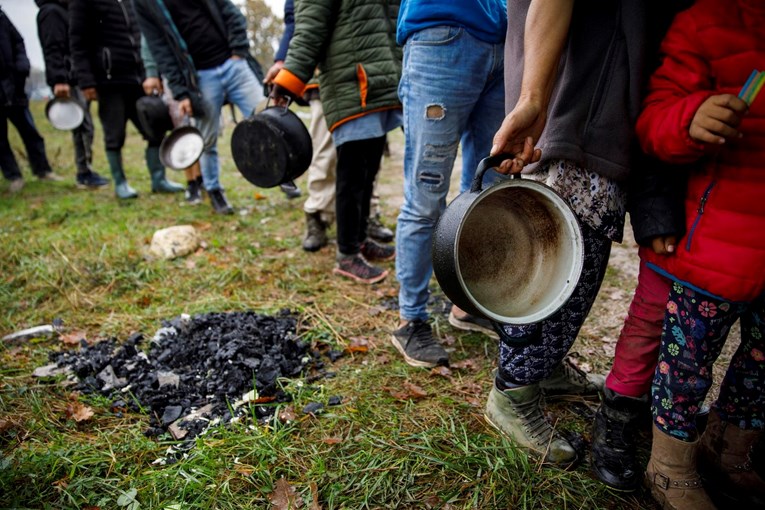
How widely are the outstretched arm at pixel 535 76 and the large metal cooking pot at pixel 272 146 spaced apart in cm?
174

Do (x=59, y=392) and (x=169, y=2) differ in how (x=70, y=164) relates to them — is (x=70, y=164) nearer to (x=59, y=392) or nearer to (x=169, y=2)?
(x=169, y=2)

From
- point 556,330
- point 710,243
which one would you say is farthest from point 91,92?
point 710,243

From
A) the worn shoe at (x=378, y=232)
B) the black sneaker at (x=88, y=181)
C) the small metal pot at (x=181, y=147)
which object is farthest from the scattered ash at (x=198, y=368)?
the black sneaker at (x=88, y=181)

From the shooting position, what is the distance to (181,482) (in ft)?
5.36

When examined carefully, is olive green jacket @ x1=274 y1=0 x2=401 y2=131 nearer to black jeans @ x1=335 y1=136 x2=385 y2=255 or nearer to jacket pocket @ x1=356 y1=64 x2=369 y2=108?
jacket pocket @ x1=356 y1=64 x2=369 y2=108

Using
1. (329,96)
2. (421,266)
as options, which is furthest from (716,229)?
(329,96)

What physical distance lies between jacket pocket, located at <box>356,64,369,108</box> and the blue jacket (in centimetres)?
65

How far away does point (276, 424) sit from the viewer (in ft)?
6.27

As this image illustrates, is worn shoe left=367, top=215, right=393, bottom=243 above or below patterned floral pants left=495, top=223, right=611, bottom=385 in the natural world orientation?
below

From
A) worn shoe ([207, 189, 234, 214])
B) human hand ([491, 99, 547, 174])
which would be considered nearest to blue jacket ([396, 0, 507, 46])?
human hand ([491, 99, 547, 174])

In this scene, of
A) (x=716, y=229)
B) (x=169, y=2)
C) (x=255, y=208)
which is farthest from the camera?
(x=255, y=208)

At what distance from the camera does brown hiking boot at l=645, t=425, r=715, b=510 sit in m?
1.48

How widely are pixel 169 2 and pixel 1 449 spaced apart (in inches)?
157

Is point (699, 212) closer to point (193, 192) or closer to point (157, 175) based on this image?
point (193, 192)
